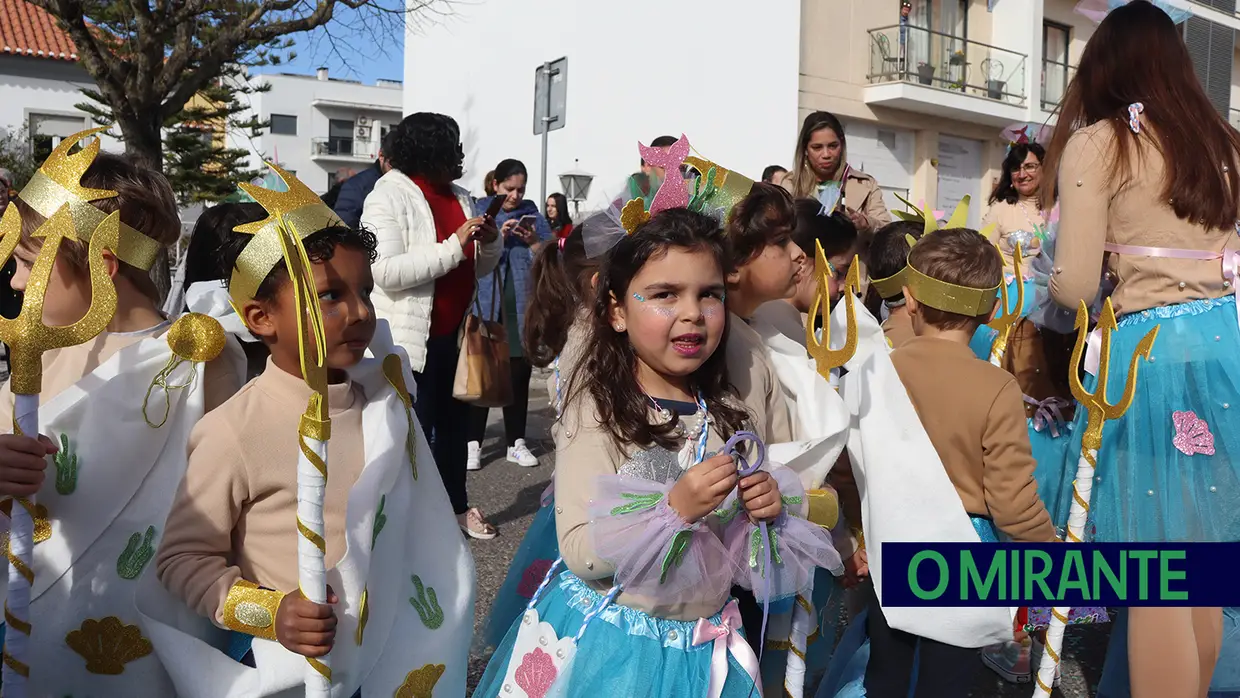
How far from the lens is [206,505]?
1.92m

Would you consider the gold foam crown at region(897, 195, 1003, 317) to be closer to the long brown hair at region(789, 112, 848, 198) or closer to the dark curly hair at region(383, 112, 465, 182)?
the dark curly hair at region(383, 112, 465, 182)

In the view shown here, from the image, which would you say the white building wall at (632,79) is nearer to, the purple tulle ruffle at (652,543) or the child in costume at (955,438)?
the child in costume at (955,438)

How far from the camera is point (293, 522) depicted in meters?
1.99

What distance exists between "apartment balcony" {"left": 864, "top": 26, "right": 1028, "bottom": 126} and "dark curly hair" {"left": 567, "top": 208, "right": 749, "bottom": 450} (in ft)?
54.2

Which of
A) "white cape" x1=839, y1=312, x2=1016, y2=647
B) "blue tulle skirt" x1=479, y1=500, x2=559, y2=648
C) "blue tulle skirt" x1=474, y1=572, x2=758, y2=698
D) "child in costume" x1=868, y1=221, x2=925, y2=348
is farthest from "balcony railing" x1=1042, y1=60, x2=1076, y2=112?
"blue tulle skirt" x1=474, y1=572, x2=758, y2=698

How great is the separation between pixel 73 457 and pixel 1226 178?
3049 millimetres

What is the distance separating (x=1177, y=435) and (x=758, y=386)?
126cm

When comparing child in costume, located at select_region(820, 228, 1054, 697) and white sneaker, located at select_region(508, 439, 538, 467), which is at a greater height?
child in costume, located at select_region(820, 228, 1054, 697)

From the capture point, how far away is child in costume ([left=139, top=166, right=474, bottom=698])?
1.88 m

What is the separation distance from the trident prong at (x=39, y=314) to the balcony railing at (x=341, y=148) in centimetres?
5477

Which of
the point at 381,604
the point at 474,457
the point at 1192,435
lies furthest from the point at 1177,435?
the point at 474,457

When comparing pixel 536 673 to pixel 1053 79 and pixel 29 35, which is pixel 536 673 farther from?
pixel 29 35

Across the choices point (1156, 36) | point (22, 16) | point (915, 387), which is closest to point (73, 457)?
point (915, 387)

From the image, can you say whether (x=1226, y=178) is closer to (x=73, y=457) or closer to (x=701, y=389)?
(x=701, y=389)
